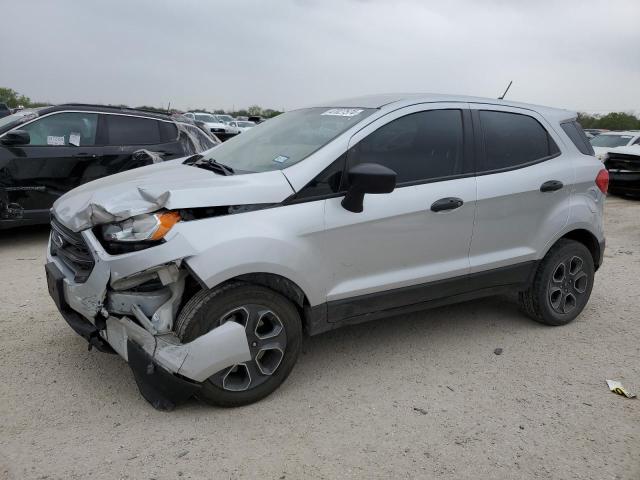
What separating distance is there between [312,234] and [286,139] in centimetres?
90

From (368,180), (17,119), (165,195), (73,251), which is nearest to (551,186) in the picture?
(368,180)

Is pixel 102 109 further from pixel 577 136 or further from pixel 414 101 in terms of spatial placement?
pixel 577 136

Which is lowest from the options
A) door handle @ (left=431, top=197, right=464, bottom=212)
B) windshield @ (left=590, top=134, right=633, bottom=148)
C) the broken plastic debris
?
the broken plastic debris

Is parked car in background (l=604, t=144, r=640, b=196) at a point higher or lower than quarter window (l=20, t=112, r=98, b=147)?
lower

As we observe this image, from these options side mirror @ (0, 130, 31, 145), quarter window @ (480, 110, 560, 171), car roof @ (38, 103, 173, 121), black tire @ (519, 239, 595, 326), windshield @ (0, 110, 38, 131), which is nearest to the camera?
quarter window @ (480, 110, 560, 171)

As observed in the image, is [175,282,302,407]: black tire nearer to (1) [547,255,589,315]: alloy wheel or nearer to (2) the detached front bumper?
(2) the detached front bumper

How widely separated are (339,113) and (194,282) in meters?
1.56

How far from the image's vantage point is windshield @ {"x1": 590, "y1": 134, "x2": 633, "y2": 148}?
14164 mm

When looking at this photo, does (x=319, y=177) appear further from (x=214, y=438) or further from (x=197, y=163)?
(x=214, y=438)

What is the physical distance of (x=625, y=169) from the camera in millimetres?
12133

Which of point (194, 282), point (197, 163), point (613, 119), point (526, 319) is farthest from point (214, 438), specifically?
point (613, 119)

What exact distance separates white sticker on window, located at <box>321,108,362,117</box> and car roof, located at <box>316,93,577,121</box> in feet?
0.24

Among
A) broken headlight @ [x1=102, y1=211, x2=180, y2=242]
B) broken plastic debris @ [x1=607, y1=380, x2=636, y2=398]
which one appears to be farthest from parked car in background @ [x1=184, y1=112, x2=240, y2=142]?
broken plastic debris @ [x1=607, y1=380, x2=636, y2=398]

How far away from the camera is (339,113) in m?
3.63
